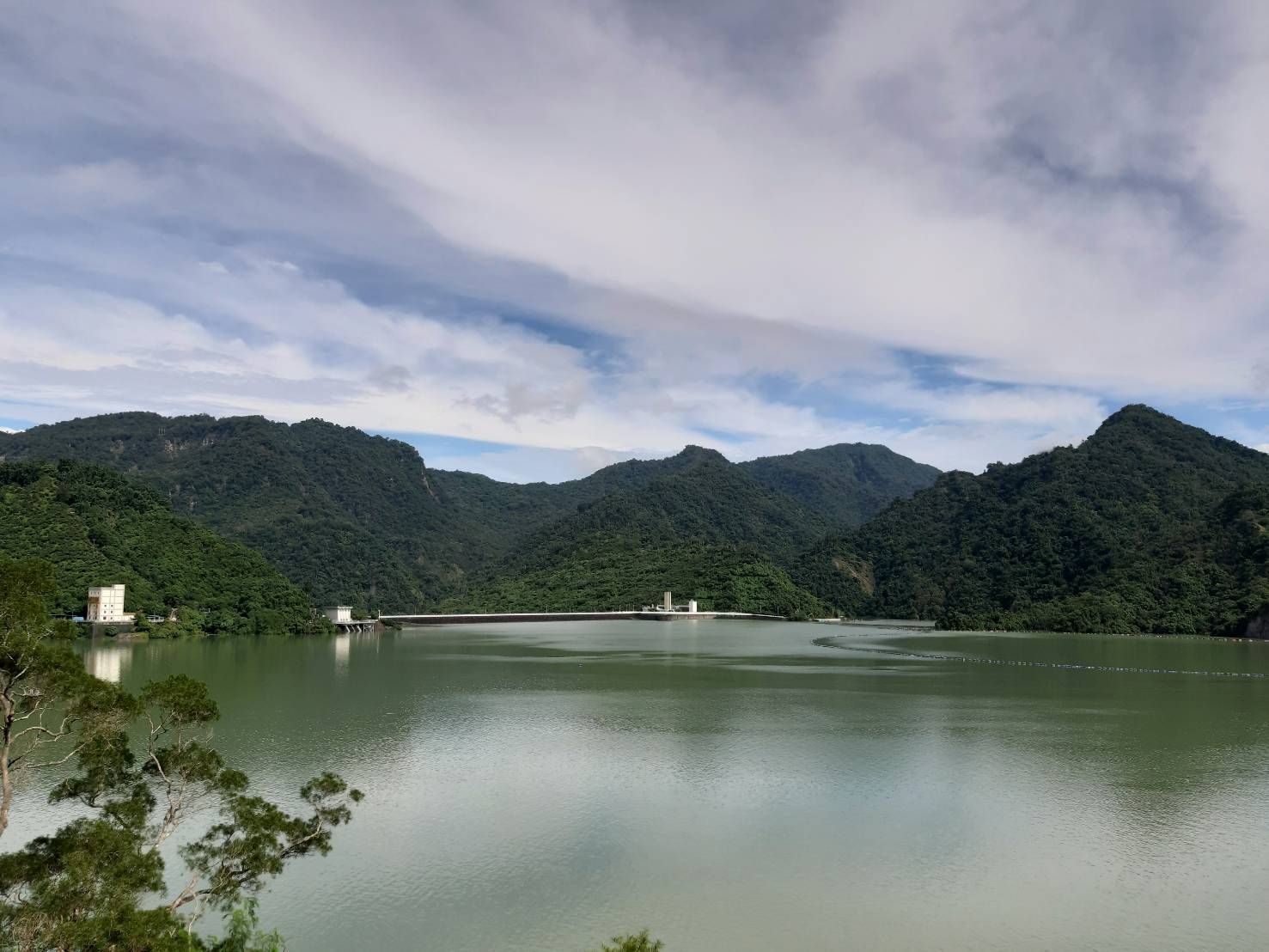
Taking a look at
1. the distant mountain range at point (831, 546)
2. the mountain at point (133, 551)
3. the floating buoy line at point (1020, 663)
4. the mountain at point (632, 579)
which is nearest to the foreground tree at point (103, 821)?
the floating buoy line at point (1020, 663)

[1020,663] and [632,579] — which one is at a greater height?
[632,579]

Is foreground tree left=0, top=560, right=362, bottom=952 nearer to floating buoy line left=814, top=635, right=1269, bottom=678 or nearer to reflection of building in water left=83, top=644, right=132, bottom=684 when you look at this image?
reflection of building in water left=83, top=644, right=132, bottom=684

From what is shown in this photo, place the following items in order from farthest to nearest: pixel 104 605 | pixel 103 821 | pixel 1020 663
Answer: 1. pixel 104 605
2. pixel 1020 663
3. pixel 103 821

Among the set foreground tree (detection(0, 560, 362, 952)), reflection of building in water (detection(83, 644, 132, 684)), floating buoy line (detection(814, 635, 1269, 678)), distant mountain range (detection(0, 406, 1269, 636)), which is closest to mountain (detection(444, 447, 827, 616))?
distant mountain range (detection(0, 406, 1269, 636))

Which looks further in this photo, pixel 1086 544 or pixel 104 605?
pixel 1086 544

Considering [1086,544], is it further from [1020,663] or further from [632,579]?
[1020,663]

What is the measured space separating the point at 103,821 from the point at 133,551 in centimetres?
8641

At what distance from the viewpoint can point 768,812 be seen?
2130 cm

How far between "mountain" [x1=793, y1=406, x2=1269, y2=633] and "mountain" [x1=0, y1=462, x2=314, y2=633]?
86589 millimetres

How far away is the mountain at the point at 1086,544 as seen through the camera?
102 m

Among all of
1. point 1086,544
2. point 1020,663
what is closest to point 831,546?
point 1086,544

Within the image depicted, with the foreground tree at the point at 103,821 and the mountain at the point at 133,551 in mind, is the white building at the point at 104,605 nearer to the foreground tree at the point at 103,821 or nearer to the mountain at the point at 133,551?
the mountain at the point at 133,551

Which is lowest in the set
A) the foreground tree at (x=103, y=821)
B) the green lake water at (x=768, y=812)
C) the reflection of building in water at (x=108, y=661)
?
the reflection of building in water at (x=108, y=661)

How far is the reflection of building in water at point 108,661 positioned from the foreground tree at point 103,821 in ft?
126
